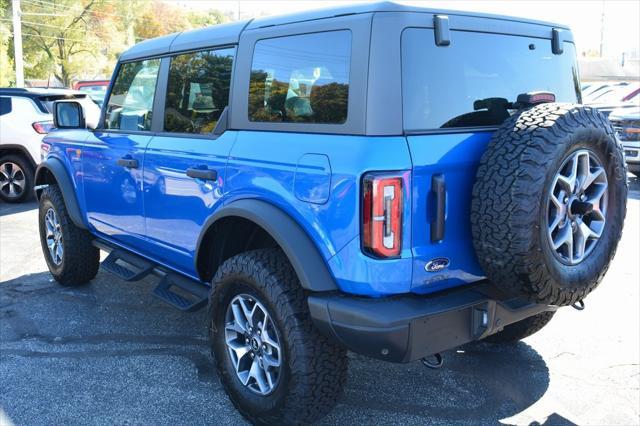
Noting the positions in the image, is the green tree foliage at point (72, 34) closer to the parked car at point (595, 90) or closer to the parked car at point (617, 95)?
the parked car at point (595, 90)

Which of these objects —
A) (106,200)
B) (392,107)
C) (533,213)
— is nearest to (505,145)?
(533,213)

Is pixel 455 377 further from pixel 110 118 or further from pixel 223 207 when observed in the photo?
pixel 110 118

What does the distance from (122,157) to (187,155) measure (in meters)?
0.86

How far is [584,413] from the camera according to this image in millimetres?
3172

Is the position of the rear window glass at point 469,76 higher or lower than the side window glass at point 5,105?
lower

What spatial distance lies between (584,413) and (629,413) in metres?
0.23

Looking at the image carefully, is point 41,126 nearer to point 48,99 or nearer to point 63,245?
point 48,99

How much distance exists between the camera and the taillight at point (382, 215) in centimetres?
242

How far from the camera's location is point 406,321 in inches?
95.9

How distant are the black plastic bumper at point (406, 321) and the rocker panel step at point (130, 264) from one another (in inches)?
75.1

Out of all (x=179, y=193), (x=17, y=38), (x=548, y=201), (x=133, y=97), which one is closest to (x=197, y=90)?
(x=179, y=193)

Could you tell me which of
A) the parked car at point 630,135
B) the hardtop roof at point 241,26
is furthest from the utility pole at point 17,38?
the hardtop roof at point 241,26

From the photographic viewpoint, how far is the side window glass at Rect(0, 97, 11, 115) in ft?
30.6

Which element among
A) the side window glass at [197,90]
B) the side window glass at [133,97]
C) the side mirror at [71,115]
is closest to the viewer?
the side window glass at [197,90]
